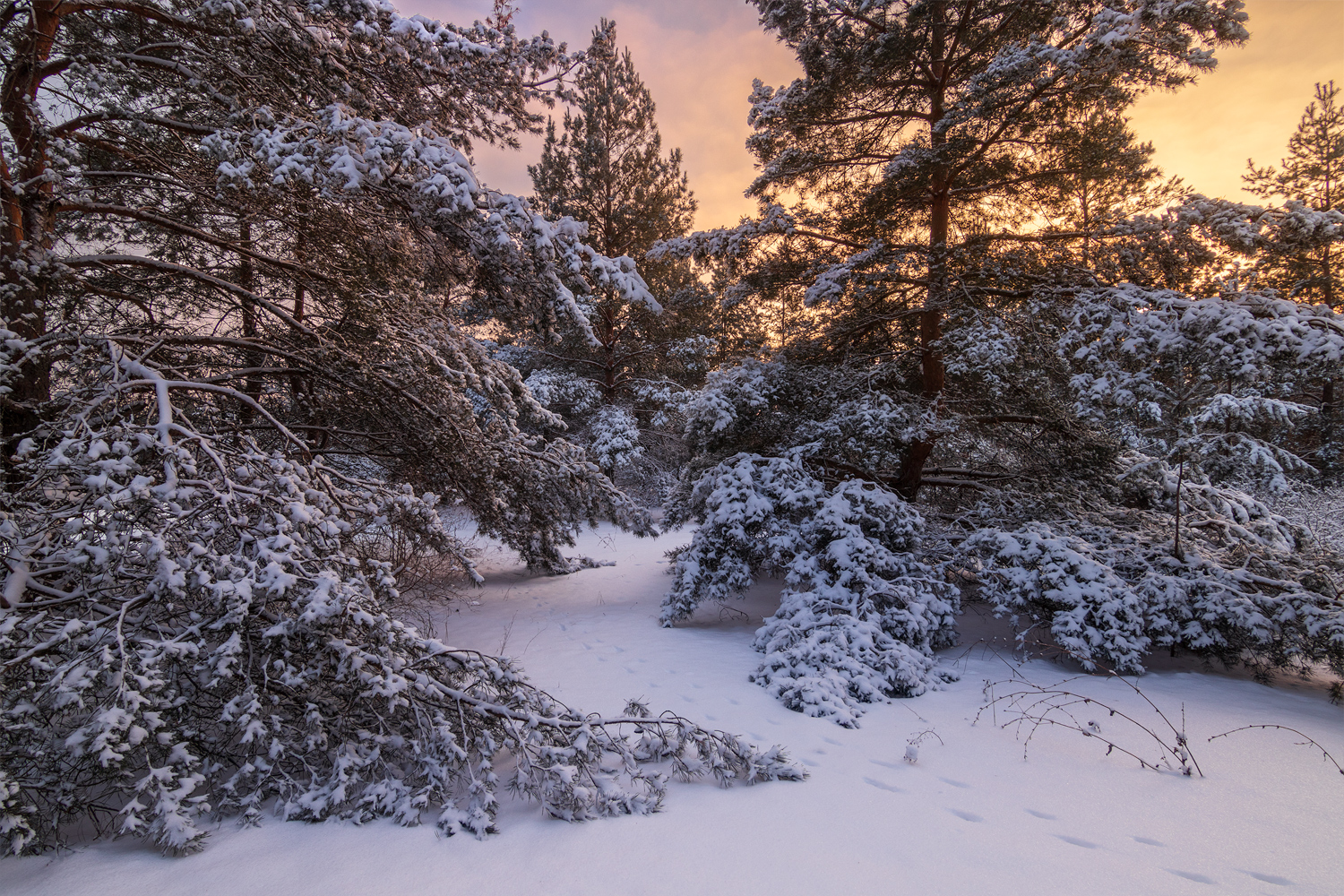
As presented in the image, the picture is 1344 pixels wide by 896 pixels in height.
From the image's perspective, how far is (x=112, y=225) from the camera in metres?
5.02

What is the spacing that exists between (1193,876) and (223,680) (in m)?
4.45

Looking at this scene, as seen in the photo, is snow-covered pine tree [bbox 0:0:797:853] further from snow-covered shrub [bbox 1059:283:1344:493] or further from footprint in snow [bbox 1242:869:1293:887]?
snow-covered shrub [bbox 1059:283:1344:493]

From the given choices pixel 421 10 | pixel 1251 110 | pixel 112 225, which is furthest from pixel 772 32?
pixel 112 225

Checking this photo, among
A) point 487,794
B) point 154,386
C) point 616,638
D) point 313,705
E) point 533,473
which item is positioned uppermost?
point 154,386

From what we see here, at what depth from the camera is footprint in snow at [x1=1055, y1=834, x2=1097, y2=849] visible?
8.18ft

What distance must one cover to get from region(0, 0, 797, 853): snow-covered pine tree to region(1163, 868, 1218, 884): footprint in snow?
64.8 inches

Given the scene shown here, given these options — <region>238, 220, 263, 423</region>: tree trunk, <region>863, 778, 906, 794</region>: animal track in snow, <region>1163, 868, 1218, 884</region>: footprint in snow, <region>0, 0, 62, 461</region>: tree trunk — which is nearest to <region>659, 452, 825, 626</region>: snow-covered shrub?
<region>863, 778, 906, 794</region>: animal track in snow

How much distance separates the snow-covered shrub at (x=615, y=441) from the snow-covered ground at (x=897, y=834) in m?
9.21

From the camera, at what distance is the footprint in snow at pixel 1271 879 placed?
2.22 m

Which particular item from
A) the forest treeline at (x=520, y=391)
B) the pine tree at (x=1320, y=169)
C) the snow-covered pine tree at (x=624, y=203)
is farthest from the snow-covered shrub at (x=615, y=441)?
the pine tree at (x=1320, y=169)

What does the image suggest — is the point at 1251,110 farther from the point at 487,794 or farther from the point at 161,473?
the point at 161,473

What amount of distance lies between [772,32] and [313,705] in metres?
8.19

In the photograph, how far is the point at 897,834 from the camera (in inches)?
103

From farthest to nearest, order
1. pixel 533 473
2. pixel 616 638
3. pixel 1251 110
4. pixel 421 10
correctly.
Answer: pixel 533 473 < pixel 616 638 < pixel 1251 110 < pixel 421 10
